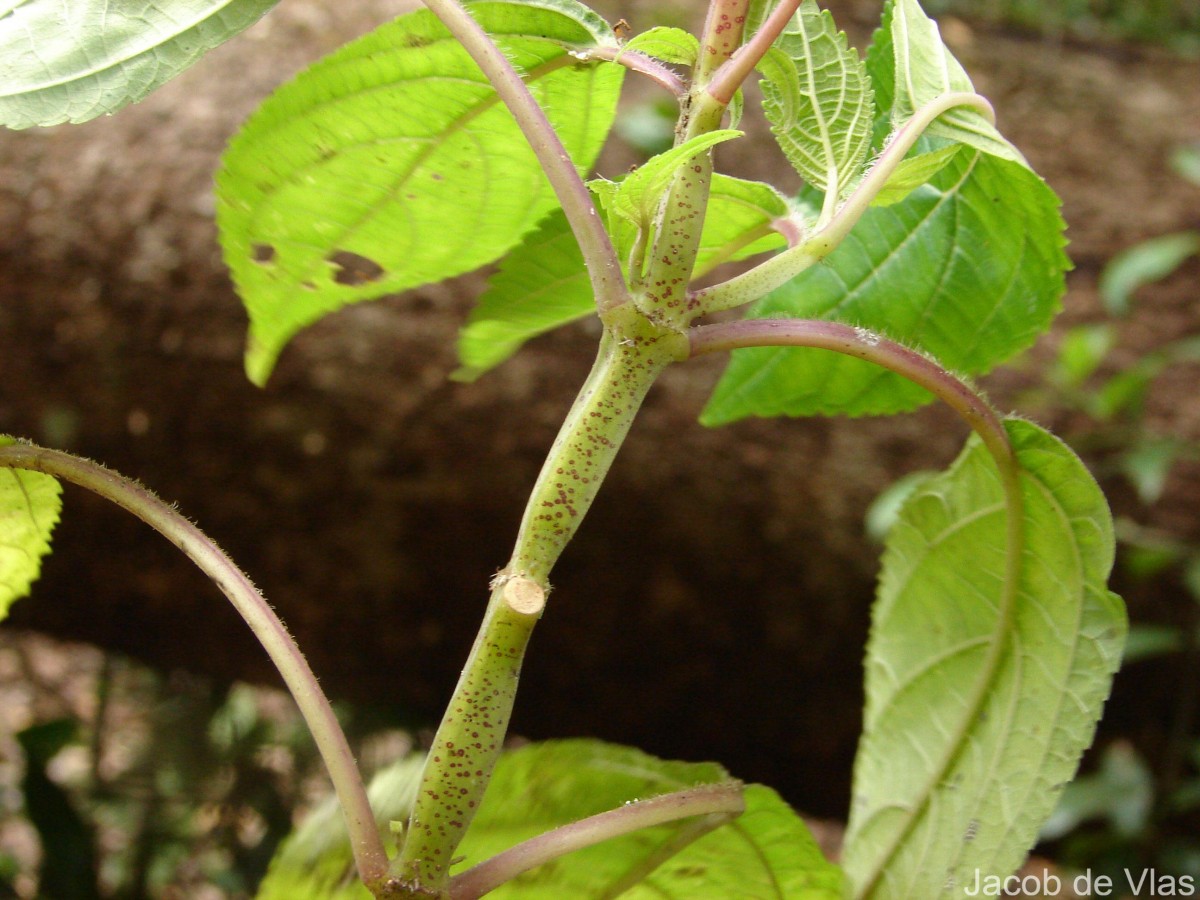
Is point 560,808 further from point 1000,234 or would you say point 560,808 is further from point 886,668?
point 1000,234

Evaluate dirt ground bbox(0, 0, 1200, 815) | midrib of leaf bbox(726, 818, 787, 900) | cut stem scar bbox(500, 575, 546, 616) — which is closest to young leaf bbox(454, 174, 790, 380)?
cut stem scar bbox(500, 575, 546, 616)

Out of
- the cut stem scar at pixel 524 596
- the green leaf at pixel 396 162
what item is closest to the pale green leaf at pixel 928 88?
the green leaf at pixel 396 162

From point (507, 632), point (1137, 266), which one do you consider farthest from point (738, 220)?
point (1137, 266)

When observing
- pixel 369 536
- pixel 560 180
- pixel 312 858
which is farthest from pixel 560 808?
pixel 369 536

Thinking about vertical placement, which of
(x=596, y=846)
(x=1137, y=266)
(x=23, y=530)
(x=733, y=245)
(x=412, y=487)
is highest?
(x=733, y=245)

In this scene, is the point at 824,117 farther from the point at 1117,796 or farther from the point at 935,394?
the point at 1117,796

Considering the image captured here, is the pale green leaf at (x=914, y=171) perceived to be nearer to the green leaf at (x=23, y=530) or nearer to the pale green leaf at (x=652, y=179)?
the pale green leaf at (x=652, y=179)
